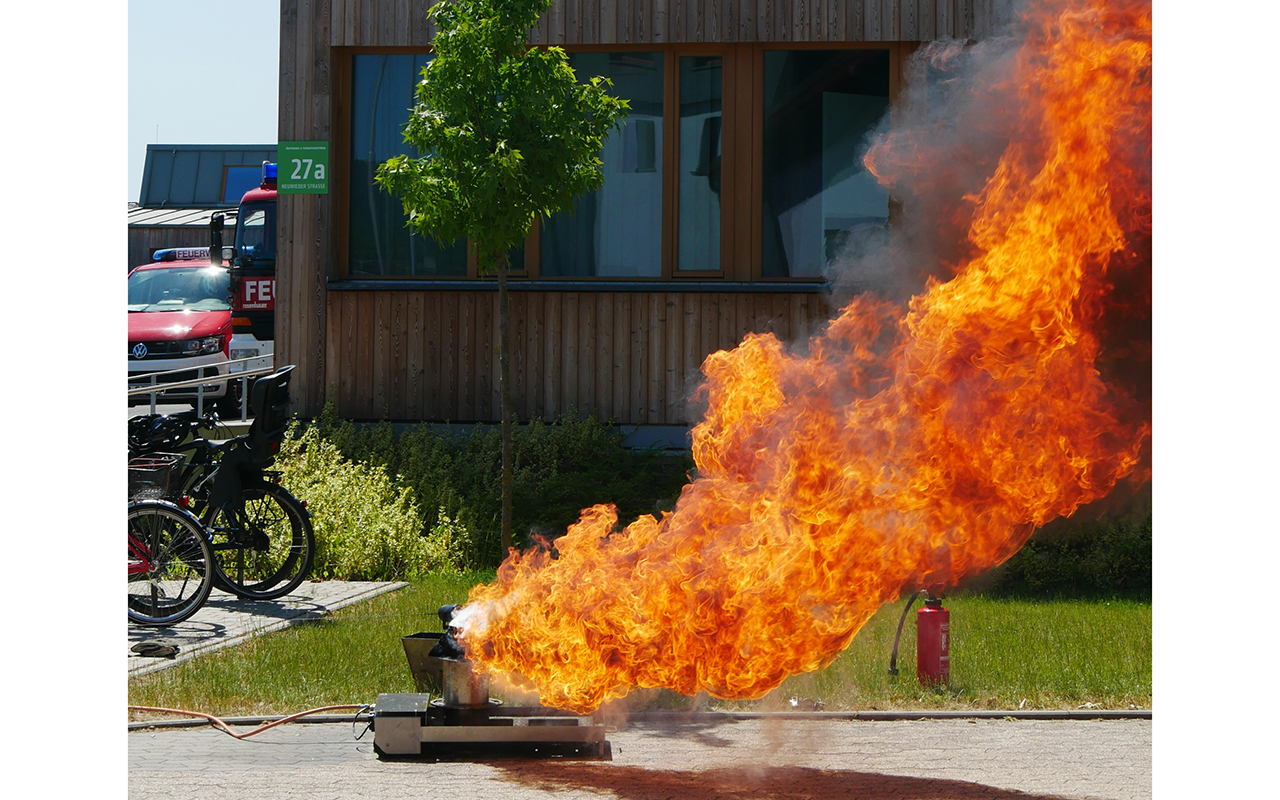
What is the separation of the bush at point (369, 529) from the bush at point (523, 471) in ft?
0.73

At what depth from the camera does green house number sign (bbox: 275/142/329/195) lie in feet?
46.0

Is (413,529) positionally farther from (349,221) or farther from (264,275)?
(264,275)

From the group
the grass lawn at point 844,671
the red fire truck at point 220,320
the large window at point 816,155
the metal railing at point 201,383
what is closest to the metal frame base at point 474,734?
the grass lawn at point 844,671

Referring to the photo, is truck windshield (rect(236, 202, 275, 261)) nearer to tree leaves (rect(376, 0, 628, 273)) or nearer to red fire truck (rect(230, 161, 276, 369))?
red fire truck (rect(230, 161, 276, 369))

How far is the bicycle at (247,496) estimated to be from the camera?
369 inches

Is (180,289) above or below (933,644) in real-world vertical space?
above

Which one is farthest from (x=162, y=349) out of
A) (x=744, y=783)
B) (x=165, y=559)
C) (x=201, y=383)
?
(x=744, y=783)

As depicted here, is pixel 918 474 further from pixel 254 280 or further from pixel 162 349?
pixel 162 349

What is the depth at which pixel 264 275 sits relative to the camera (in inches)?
717

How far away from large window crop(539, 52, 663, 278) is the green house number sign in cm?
288

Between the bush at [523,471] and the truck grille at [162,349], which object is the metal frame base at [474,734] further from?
the truck grille at [162,349]

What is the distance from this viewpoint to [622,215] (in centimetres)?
1436

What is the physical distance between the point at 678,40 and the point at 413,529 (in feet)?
22.7

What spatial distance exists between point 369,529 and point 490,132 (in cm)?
445
